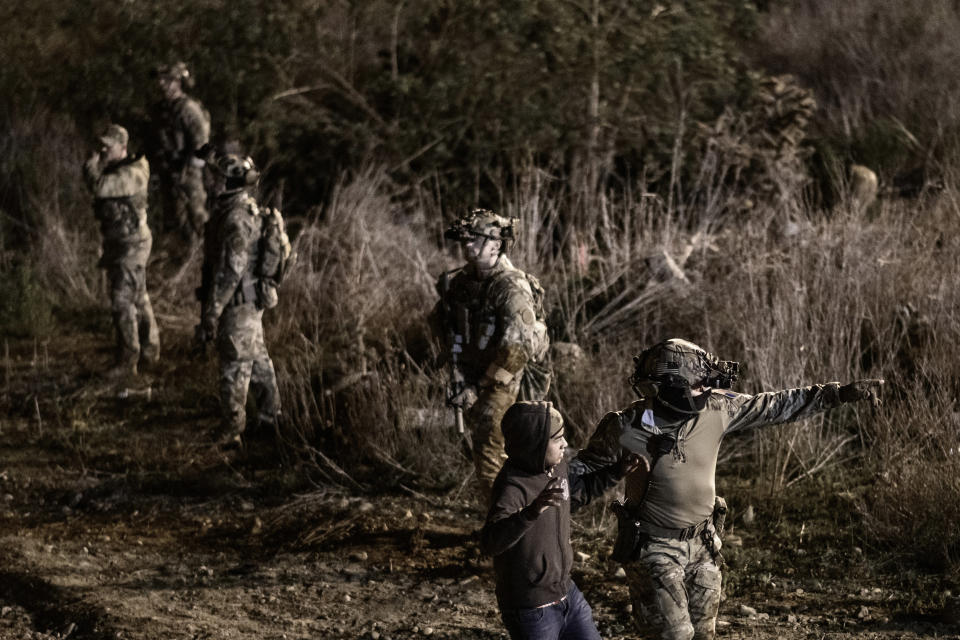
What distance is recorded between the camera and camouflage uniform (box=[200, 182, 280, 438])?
7.42m

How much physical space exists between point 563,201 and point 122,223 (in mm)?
4376

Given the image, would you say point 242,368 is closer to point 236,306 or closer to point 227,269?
point 236,306

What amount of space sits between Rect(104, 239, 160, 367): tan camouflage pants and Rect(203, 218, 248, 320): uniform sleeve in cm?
162

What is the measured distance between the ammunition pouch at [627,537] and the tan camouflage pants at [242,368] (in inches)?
153

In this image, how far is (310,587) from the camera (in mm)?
5961

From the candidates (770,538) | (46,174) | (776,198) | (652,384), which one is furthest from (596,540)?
(46,174)

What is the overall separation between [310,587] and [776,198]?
567 cm

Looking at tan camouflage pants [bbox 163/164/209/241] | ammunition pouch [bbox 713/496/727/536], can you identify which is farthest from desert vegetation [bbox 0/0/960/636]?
ammunition pouch [bbox 713/496/727/536]

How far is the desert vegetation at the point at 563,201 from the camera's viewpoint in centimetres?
730

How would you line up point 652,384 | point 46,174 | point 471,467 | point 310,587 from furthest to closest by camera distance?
point 46,174, point 471,467, point 310,587, point 652,384

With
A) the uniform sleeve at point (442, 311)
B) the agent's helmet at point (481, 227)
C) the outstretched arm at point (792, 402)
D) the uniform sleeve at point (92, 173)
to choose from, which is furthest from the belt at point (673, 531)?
the uniform sleeve at point (92, 173)

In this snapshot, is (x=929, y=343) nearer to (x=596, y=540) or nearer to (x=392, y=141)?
(x=596, y=540)

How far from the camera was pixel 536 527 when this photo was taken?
152 inches

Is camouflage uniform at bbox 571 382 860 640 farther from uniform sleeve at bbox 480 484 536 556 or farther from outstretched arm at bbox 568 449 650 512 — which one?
uniform sleeve at bbox 480 484 536 556
